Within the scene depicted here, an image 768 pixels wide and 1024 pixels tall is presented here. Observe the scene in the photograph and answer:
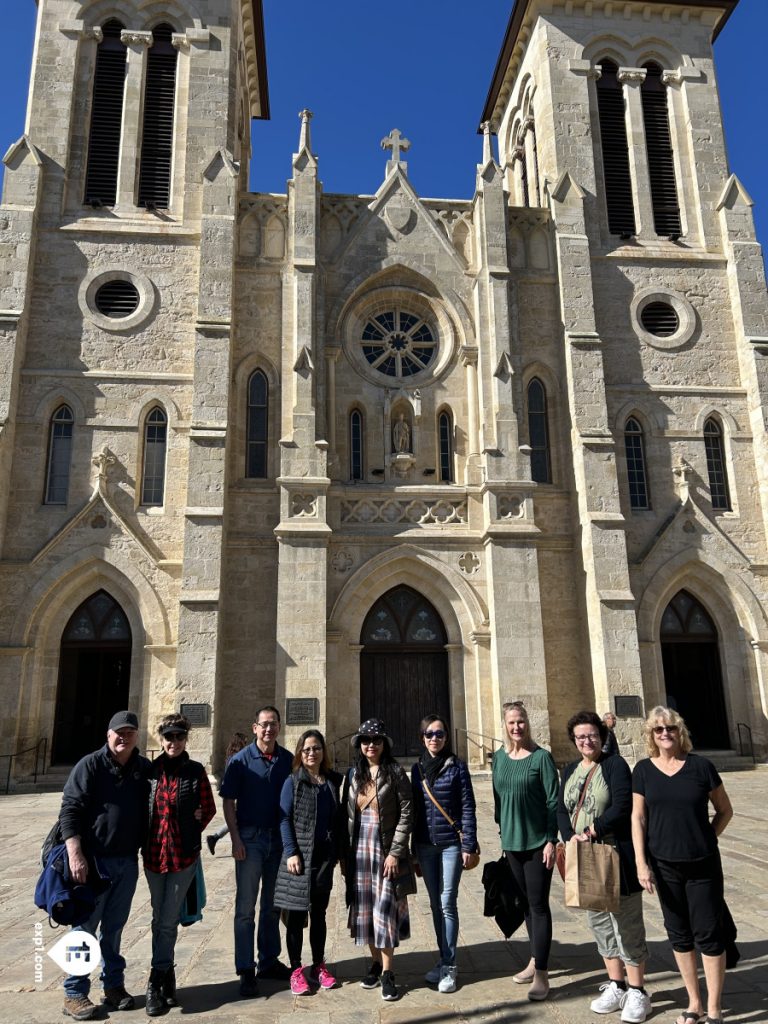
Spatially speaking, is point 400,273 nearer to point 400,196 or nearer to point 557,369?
point 400,196

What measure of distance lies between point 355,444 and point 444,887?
14.1 metres

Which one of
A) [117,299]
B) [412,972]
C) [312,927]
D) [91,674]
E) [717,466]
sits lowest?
[412,972]

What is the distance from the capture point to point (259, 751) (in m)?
5.83

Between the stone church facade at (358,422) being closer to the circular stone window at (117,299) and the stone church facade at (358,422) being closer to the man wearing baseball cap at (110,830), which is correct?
the circular stone window at (117,299)

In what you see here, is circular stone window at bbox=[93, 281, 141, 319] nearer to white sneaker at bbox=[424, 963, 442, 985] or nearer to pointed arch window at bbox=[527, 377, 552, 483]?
pointed arch window at bbox=[527, 377, 552, 483]

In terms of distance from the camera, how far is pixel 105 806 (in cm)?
520

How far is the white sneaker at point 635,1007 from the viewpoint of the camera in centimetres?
471

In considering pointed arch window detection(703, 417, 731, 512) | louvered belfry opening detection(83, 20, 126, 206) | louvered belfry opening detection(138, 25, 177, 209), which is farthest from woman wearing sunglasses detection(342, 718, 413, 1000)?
louvered belfry opening detection(83, 20, 126, 206)

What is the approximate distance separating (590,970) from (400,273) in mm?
17207

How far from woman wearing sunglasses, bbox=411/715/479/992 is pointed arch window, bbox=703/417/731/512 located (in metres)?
15.6

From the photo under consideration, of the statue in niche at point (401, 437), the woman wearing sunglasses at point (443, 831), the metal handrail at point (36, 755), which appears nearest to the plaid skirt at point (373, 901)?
the woman wearing sunglasses at point (443, 831)

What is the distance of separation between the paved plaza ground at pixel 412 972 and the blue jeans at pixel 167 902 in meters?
0.42

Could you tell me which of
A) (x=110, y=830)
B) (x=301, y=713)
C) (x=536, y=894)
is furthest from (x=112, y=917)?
(x=301, y=713)

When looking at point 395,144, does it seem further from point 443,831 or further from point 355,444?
point 443,831
